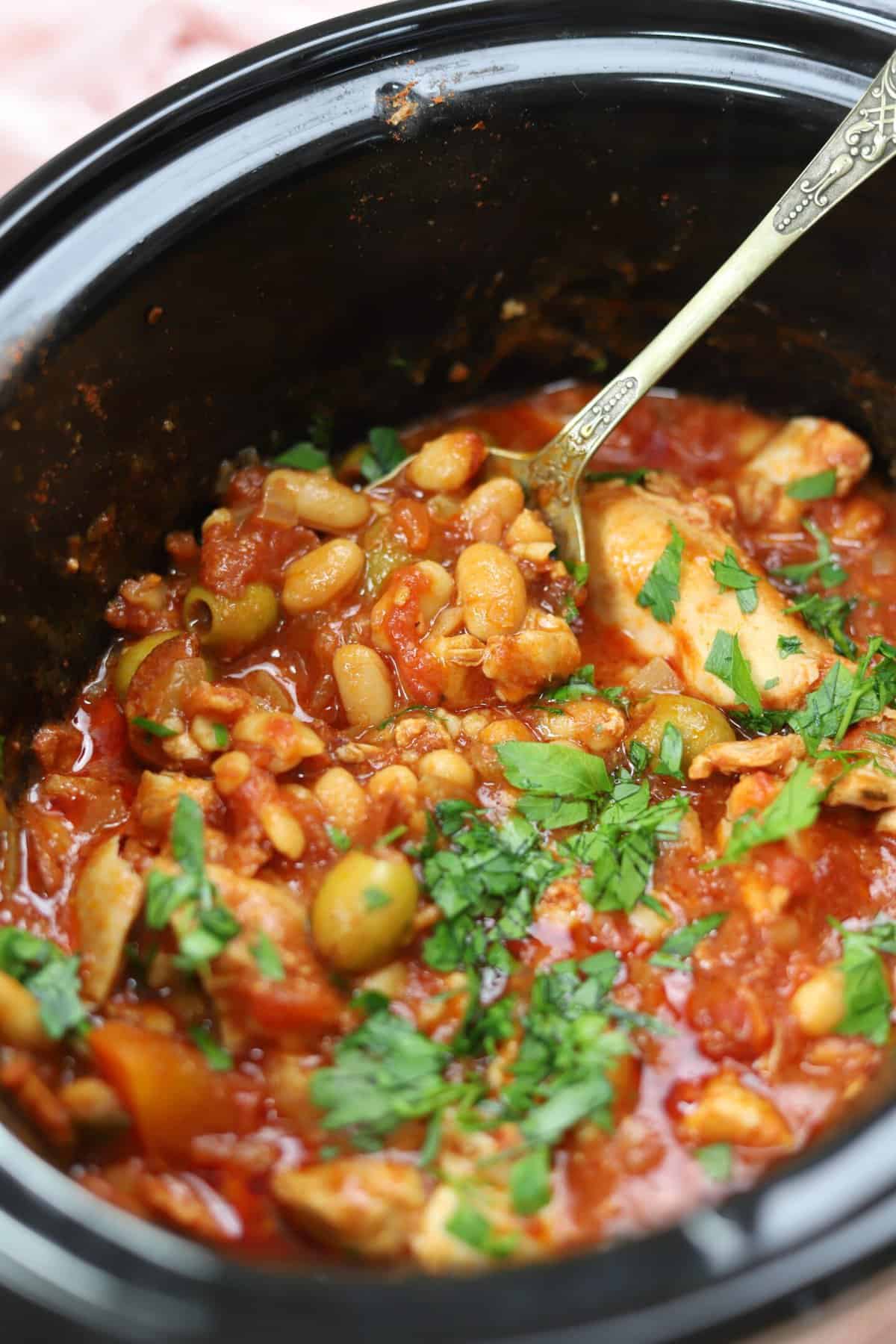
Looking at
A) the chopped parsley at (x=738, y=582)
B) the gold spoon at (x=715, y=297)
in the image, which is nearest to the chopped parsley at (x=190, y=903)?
the gold spoon at (x=715, y=297)

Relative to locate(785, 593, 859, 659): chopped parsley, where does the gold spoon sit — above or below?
above

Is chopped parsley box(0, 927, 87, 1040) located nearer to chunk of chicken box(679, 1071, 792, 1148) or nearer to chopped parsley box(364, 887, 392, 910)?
chopped parsley box(364, 887, 392, 910)

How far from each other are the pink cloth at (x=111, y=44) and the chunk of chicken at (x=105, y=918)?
2256mm

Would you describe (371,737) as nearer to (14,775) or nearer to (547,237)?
(14,775)

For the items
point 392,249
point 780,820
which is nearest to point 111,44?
point 392,249

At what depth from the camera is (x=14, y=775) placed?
258 centimetres

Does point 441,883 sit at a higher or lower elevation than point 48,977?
higher

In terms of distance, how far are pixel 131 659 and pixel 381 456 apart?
2.76 feet

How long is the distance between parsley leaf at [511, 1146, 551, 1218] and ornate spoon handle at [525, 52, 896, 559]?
1404 mm

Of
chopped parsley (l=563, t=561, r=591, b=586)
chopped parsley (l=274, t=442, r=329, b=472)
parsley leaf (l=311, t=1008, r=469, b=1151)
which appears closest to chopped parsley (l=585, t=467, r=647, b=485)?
chopped parsley (l=563, t=561, r=591, b=586)

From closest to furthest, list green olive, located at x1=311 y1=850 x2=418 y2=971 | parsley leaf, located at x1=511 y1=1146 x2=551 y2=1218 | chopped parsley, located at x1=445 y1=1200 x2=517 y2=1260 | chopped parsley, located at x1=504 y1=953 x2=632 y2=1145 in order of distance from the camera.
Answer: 1. chopped parsley, located at x1=445 y1=1200 x2=517 y2=1260
2. parsley leaf, located at x1=511 y1=1146 x2=551 y2=1218
3. chopped parsley, located at x1=504 y1=953 x2=632 y2=1145
4. green olive, located at x1=311 y1=850 x2=418 y2=971

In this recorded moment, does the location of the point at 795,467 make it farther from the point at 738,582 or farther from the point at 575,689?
the point at 575,689

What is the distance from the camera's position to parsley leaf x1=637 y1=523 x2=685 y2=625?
280cm

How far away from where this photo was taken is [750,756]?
2520 millimetres
